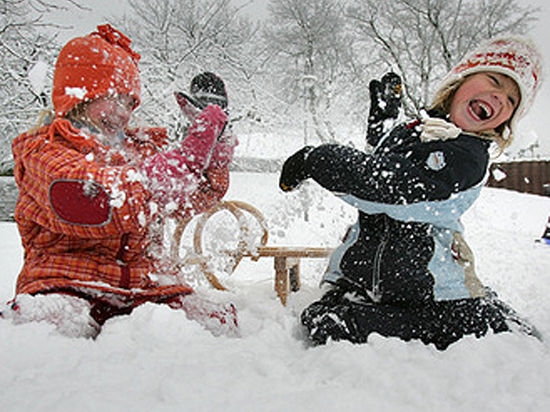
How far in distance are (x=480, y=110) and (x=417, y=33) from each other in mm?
1079

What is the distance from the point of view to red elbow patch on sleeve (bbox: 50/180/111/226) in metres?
0.81

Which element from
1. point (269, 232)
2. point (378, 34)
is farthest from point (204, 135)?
point (378, 34)

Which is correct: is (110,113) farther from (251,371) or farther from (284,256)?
(284,256)

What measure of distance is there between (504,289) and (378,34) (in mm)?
1408

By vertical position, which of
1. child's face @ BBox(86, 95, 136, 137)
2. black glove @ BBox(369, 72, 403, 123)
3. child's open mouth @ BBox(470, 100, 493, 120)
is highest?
black glove @ BBox(369, 72, 403, 123)

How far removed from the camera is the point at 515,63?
38.4 inches

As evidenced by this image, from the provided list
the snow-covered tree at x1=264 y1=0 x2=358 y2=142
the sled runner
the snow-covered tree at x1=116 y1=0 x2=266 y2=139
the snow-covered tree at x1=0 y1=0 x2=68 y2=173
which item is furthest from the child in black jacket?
the snow-covered tree at x1=0 y1=0 x2=68 y2=173

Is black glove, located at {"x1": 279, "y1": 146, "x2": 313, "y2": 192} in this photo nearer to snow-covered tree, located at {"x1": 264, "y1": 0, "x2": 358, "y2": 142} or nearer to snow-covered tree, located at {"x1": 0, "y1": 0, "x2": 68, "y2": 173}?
snow-covered tree, located at {"x1": 264, "y1": 0, "x2": 358, "y2": 142}

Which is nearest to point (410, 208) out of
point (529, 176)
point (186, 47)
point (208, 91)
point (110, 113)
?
point (208, 91)

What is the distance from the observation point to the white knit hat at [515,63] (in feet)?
3.19

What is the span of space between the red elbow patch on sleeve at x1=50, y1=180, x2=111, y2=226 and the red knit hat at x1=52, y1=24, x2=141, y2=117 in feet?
0.83

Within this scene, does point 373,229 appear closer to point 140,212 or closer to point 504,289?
point 140,212

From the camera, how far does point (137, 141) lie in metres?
1.23

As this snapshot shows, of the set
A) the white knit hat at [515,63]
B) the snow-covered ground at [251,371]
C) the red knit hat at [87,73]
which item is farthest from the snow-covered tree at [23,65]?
the white knit hat at [515,63]
